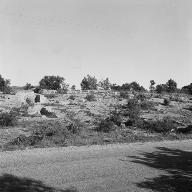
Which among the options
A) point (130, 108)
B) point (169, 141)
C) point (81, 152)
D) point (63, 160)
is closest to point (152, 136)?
point (169, 141)

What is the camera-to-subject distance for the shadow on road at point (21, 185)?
9.33 m

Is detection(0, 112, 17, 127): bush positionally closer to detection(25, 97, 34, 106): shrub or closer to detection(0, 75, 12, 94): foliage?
detection(25, 97, 34, 106): shrub

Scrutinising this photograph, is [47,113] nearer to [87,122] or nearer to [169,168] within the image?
[87,122]

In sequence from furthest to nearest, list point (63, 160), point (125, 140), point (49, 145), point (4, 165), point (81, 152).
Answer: point (125, 140) < point (49, 145) < point (81, 152) < point (63, 160) < point (4, 165)

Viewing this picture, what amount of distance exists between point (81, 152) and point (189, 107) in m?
25.9

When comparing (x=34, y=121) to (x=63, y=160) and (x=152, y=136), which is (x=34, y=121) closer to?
(x=152, y=136)

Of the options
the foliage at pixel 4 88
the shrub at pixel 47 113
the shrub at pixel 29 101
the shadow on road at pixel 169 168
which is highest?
the foliage at pixel 4 88

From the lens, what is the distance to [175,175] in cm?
1174

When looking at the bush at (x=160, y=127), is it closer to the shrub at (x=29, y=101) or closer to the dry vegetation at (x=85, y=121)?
the dry vegetation at (x=85, y=121)

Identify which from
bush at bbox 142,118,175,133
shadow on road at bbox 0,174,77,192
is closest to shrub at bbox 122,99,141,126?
bush at bbox 142,118,175,133

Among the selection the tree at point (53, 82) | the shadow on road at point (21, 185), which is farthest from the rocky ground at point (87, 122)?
the tree at point (53, 82)

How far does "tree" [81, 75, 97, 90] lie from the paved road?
66.2m

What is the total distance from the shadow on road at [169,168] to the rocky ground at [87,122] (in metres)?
3.96

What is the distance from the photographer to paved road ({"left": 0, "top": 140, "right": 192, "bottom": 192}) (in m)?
10.0
